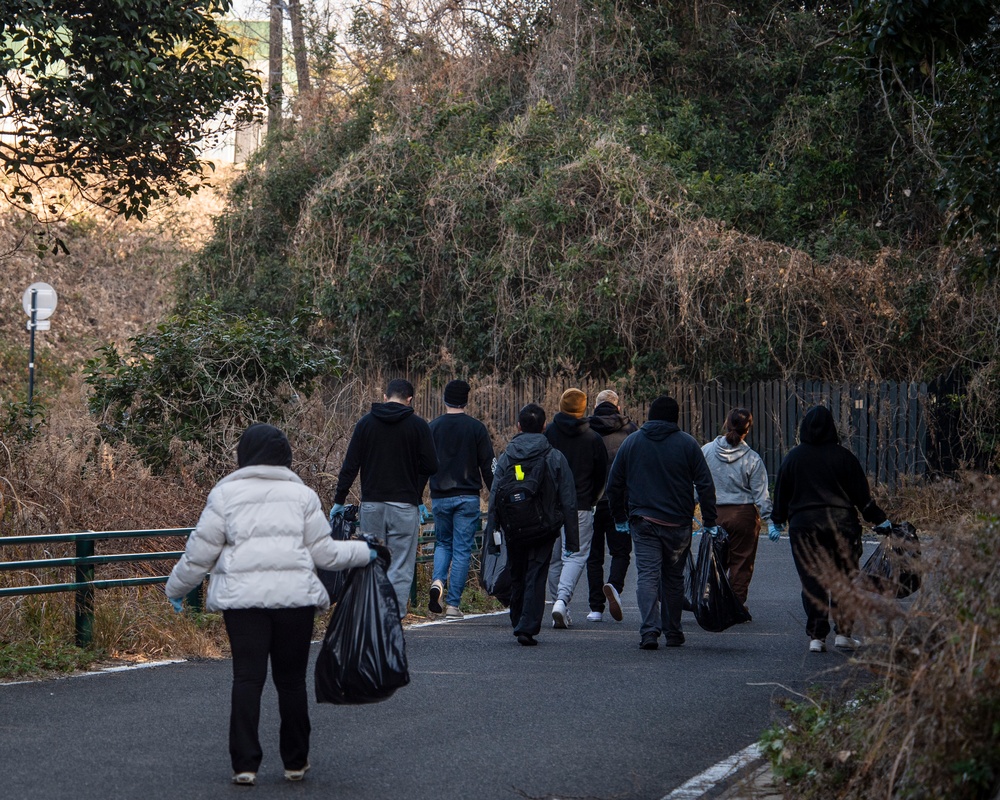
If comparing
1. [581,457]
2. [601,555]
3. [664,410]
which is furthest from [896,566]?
[601,555]

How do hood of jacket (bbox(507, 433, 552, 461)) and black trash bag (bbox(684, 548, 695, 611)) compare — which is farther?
hood of jacket (bbox(507, 433, 552, 461))

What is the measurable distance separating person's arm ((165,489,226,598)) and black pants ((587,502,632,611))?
6195mm

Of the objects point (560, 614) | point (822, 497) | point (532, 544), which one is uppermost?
point (822, 497)

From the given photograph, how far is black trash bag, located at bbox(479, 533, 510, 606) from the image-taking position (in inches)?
425

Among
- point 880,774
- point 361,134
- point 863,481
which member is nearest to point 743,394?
point 361,134

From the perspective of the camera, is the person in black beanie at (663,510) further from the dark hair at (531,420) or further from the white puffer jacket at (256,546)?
the white puffer jacket at (256,546)

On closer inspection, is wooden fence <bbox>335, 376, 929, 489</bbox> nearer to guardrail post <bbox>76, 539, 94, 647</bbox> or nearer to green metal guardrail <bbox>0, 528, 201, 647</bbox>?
green metal guardrail <bbox>0, 528, 201, 647</bbox>

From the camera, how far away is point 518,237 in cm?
2408

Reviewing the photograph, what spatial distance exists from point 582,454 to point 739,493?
143 centimetres

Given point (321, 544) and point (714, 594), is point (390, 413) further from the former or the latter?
point (321, 544)

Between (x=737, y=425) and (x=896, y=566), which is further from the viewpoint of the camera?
(x=737, y=425)

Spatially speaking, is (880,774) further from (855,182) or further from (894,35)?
(855,182)

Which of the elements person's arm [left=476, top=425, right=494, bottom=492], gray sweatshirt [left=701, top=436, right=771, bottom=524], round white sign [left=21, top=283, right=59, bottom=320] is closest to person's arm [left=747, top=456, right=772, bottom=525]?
gray sweatshirt [left=701, top=436, right=771, bottom=524]

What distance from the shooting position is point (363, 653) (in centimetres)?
629
